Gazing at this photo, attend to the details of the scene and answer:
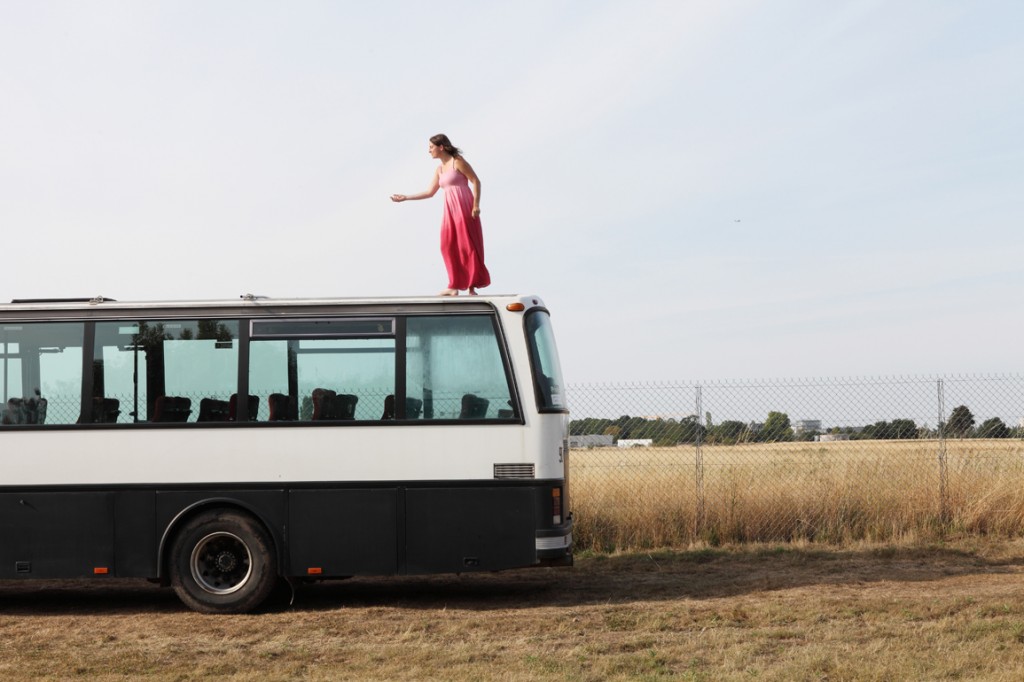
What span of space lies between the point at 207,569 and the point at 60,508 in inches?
54.1

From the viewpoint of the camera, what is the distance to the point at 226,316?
10391 mm

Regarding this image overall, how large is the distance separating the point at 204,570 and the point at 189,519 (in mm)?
471

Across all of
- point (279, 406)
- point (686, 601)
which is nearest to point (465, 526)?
point (279, 406)

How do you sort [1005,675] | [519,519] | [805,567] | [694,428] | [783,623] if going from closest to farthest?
[1005,675] < [783,623] < [519,519] < [805,567] < [694,428]

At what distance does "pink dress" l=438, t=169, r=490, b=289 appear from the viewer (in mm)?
11312

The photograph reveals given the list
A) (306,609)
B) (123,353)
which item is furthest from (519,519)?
(123,353)

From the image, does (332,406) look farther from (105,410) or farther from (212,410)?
(105,410)

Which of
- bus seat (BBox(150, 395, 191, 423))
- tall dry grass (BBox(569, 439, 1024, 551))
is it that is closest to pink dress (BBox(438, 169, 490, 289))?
bus seat (BBox(150, 395, 191, 423))

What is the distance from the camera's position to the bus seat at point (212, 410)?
10188 mm

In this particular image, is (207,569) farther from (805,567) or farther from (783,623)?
(805,567)

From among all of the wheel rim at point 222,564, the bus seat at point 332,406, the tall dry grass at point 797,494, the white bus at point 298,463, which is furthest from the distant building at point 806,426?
the wheel rim at point 222,564

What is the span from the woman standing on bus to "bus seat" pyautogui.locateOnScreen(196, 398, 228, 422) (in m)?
2.44

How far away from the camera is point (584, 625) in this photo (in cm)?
909

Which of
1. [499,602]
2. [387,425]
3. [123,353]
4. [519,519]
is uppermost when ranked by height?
[123,353]
